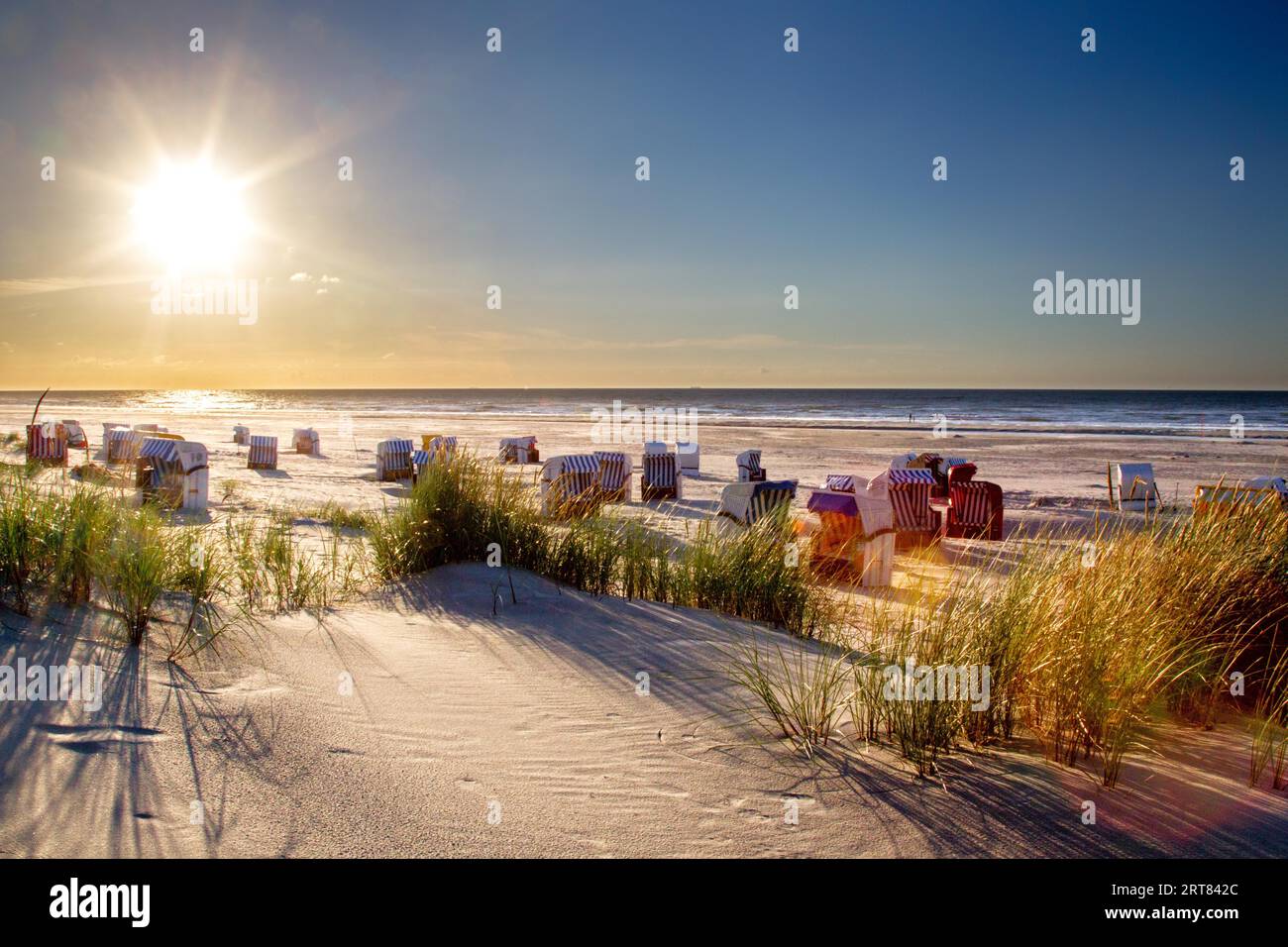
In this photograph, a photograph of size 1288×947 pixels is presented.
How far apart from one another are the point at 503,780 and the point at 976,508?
37.3 feet

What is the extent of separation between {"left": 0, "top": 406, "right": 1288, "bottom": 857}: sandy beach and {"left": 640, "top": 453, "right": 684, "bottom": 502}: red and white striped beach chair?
1177 cm

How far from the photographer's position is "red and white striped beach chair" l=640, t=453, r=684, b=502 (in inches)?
667

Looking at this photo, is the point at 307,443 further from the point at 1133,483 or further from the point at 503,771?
the point at 503,771

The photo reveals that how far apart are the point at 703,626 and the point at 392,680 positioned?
7.07 ft

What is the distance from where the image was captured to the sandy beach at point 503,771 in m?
2.67

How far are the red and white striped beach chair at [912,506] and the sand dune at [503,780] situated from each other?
8224mm

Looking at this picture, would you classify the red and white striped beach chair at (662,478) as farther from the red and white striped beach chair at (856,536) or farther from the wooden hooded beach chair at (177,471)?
the wooden hooded beach chair at (177,471)

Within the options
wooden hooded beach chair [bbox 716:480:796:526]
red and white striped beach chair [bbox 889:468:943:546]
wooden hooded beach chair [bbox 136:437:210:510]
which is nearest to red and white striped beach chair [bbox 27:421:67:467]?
wooden hooded beach chair [bbox 136:437:210:510]

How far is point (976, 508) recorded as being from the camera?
1271cm

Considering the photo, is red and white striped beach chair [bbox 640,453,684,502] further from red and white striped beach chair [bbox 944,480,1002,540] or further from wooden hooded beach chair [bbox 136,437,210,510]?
wooden hooded beach chair [bbox 136,437,210,510]
